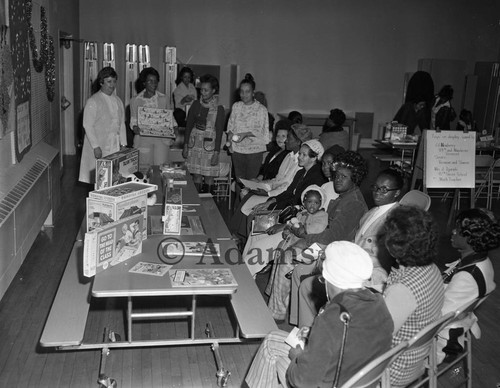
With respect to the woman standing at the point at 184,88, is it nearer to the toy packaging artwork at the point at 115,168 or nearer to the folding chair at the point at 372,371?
the toy packaging artwork at the point at 115,168

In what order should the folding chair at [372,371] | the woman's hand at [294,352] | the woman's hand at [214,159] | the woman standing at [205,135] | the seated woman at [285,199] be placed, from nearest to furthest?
the folding chair at [372,371] < the woman's hand at [294,352] < the seated woman at [285,199] < the woman standing at [205,135] < the woman's hand at [214,159]

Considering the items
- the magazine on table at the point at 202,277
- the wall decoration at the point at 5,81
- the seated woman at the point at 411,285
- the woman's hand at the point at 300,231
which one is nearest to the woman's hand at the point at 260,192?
the woman's hand at the point at 300,231

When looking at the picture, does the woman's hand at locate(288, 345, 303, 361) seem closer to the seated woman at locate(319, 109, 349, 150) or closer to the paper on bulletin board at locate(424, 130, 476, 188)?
the seated woman at locate(319, 109, 349, 150)

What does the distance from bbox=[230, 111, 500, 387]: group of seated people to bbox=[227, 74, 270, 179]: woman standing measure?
140cm

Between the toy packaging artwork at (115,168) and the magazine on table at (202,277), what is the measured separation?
3.83 feet

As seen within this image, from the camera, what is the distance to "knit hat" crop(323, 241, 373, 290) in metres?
2.32

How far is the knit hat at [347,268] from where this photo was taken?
2.32m

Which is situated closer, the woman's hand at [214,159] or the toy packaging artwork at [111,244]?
the toy packaging artwork at [111,244]

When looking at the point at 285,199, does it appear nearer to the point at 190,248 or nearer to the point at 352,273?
the point at 190,248

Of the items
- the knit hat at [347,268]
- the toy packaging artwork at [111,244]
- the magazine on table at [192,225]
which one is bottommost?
the magazine on table at [192,225]

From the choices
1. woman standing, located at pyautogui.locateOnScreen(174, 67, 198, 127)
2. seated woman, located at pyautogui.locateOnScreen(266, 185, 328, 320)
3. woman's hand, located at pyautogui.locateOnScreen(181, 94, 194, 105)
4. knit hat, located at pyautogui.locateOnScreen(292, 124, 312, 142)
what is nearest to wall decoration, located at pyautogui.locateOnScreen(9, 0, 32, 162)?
seated woman, located at pyautogui.locateOnScreen(266, 185, 328, 320)

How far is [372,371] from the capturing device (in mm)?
2133

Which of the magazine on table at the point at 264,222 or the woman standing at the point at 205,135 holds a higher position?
the woman standing at the point at 205,135

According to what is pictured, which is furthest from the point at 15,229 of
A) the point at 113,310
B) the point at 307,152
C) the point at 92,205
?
the point at 307,152
